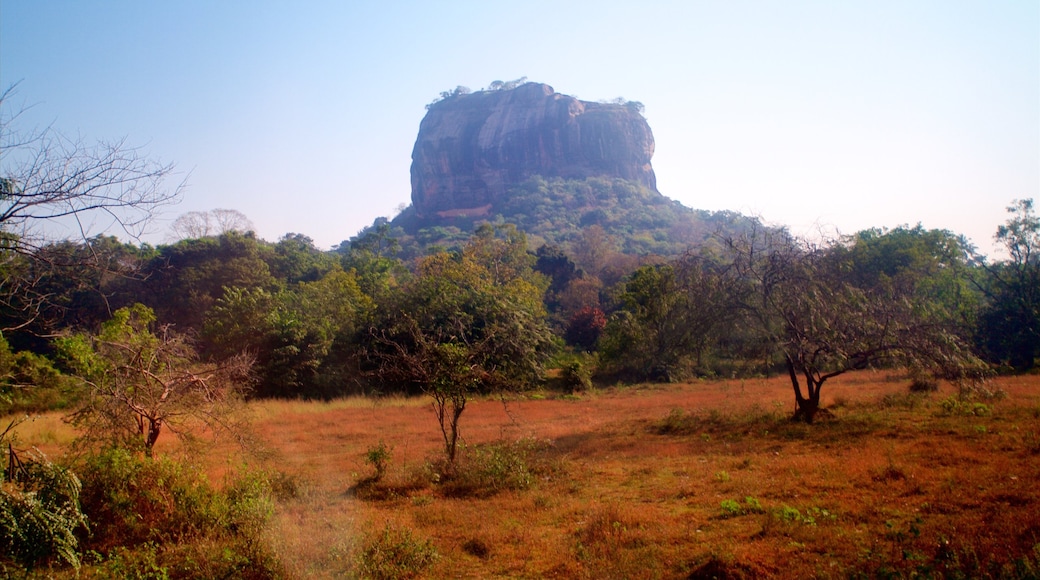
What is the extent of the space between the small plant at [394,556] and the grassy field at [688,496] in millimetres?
20

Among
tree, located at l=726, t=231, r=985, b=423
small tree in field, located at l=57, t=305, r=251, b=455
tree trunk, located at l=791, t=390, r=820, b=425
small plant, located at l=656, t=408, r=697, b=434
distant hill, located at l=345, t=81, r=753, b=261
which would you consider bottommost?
small plant, located at l=656, t=408, r=697, b=434

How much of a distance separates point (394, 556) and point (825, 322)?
36.5 ft

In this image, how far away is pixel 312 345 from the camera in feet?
87.8

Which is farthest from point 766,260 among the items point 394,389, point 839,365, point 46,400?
point 46,400

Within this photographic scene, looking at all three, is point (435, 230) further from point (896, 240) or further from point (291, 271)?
point (896, 240)

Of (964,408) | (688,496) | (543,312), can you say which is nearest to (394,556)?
(688,496)

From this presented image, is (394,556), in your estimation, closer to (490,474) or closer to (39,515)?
(39,515)

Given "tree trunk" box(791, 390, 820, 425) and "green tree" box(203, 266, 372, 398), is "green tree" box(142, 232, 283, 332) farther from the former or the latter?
"tree trunk" box(791, 390, 820, 425)

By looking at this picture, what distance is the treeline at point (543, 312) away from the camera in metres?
11.4

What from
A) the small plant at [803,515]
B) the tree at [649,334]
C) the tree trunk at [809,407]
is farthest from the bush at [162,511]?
the tree at [649,334]

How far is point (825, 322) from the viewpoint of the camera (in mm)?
13312

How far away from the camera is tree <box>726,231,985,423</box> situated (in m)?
12.8

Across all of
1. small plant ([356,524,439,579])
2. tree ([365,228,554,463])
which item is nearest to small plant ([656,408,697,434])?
tree ([365,228,554,463])

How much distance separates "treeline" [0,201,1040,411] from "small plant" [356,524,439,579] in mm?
3865
